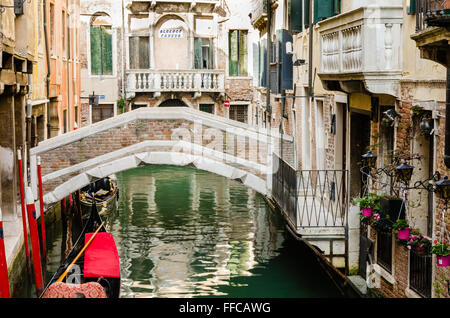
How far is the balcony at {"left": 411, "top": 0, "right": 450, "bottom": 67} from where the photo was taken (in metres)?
4.64

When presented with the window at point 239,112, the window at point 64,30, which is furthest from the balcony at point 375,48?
the window at point 239,112

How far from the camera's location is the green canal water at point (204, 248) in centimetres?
876

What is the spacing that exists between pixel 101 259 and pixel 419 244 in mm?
3648

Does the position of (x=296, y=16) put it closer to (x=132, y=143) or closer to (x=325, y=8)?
(x=325, y=8)

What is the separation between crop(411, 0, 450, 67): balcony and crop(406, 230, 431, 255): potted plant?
145 cm

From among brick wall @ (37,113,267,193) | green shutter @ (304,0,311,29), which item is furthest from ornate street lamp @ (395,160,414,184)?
green shutter @ (304,0,311,29)

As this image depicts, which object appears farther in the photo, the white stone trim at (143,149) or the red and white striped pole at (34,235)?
the white stone trim at (143,149)

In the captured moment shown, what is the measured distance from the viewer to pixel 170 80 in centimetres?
1959

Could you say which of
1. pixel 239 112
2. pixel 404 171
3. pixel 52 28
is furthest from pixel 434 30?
pixel 239 112

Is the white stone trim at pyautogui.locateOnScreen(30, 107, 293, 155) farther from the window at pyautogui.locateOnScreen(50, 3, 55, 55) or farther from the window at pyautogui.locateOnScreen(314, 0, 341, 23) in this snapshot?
the window at pyautogui.locateOnScreen(50, 3, 55, 55)

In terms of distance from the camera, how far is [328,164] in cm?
974

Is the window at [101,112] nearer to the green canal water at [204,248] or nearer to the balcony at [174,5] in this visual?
the balcony at [174,5]

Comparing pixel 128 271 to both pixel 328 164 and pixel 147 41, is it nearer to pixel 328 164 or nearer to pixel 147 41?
pixel 328 164

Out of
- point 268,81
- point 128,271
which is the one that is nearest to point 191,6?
point 268,81
